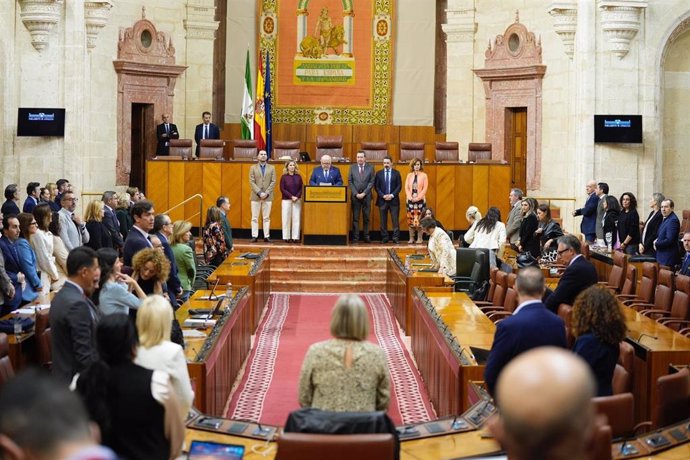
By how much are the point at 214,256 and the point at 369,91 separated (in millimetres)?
9188

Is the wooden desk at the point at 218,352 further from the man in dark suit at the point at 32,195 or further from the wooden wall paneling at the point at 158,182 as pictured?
the wooden wall paneling at the point at 158,182

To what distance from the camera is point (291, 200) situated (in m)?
16.6

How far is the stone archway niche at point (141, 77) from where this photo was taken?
760 inches

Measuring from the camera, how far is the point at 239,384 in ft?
30.8

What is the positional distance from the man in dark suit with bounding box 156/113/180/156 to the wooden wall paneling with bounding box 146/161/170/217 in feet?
5.79

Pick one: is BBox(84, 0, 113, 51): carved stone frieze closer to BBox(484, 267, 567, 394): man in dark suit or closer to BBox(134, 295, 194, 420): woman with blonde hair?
BBox(484, 267, 567, 394): man in dark suit

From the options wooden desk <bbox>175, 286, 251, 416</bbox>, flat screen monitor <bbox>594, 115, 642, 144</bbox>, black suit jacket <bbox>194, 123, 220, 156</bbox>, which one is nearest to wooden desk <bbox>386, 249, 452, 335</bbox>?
wooden desk <bbox>175, 286, 251, 416</bbox>

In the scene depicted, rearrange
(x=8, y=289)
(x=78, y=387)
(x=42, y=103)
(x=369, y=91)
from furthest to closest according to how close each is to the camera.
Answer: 1. (x=369, y=91)
2. (x=42, y=103)
3. (x=8, y=289)
4. (x=78, y=387)

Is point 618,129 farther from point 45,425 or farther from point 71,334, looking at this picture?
point 45,425

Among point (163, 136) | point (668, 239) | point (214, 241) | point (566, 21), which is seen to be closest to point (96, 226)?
point (214, 241)

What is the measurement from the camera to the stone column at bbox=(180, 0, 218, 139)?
2070 centimetres

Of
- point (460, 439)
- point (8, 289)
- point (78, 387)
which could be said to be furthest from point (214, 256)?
point (78, 387)

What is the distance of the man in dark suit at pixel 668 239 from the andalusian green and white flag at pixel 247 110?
909 cm

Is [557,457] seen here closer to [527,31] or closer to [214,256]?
[214,256]
